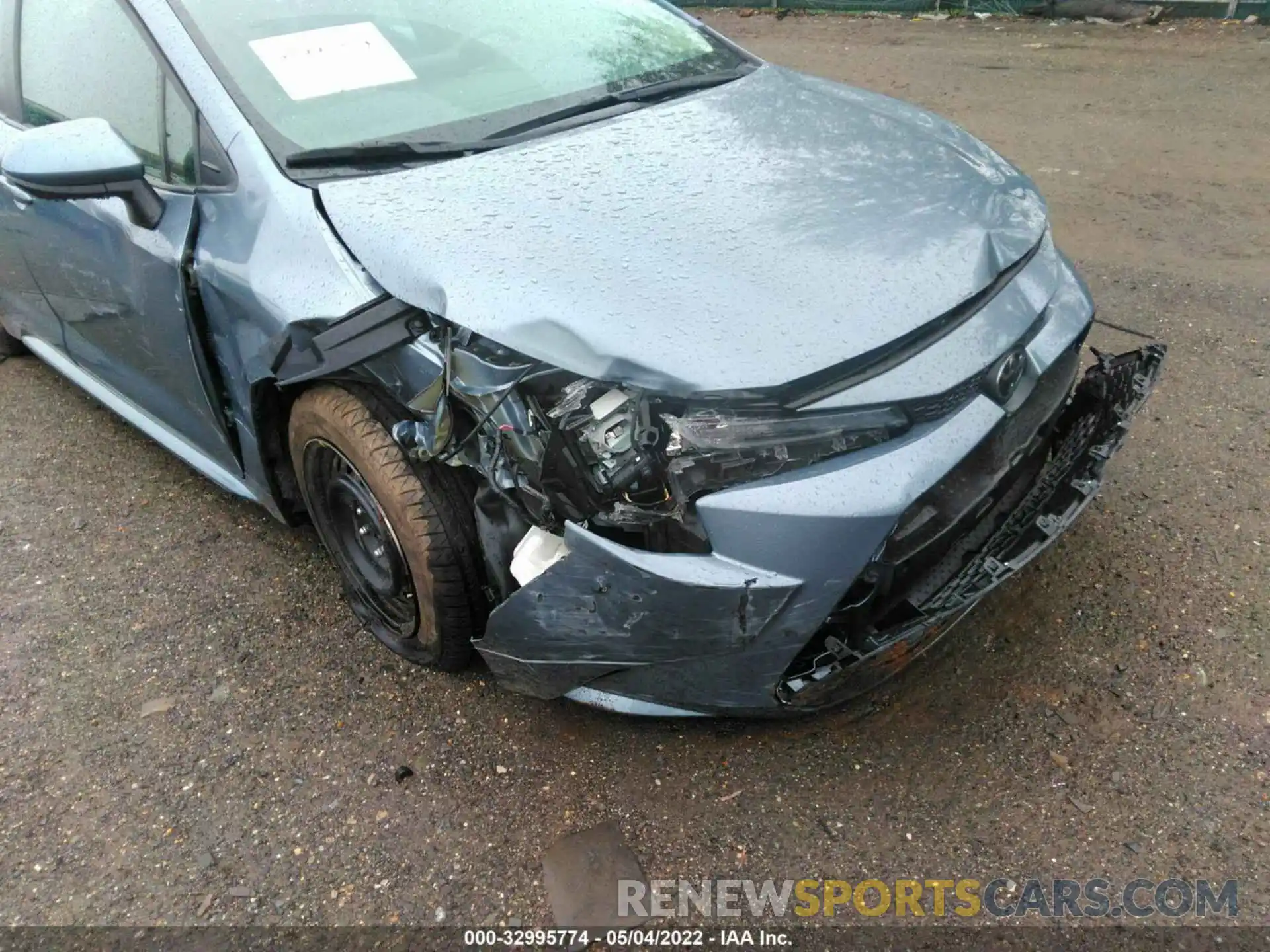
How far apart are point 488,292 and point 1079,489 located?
1.42 meters

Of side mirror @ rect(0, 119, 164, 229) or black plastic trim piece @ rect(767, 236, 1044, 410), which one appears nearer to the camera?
black plastic trim piece @ rect(767, 236, 1044, 410)

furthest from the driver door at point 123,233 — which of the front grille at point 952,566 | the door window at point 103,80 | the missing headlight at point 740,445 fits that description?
the front grille at point 952,566

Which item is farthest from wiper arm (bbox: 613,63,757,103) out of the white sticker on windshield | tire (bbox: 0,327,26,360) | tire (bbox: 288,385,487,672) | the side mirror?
tire (bbox: 0,327,26,360)

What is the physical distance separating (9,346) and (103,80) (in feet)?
6.74

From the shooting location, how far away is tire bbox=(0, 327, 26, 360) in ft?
14.0

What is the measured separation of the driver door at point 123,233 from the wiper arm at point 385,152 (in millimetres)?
357

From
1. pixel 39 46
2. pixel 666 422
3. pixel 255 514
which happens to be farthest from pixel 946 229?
pixel 39 46

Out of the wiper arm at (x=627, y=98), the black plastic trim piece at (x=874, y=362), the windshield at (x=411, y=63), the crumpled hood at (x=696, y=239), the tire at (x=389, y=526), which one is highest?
the windshield at (x=411, y=63)

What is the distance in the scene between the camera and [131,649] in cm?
280

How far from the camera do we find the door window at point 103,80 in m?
2.56

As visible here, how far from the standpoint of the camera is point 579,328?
1.93 meters

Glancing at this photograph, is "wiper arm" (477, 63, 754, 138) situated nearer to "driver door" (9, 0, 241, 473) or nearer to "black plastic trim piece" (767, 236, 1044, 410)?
"driver door" (9, 0, 241, 473)

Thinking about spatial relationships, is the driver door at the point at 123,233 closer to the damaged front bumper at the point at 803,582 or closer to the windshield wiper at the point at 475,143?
the windshield wiper at the point at 475,143

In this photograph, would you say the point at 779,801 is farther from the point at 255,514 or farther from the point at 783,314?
the point at 255,514
